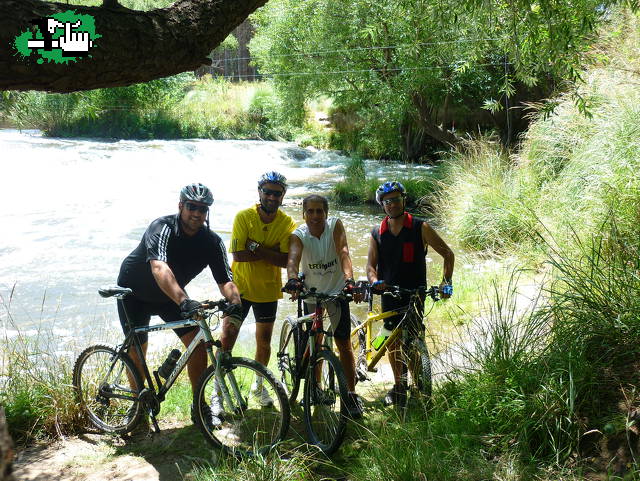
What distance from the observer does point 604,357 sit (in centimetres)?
384

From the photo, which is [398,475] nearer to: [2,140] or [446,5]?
[446,5]

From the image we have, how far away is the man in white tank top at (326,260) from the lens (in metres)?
4.87

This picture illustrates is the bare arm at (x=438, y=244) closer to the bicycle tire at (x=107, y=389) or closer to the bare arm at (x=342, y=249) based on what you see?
the bare arm at (x=342, y=249)

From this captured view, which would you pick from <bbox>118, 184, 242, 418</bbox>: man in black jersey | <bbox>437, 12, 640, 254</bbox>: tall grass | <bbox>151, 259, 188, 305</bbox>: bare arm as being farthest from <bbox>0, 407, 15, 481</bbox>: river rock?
<bbox>437, 12, 640, 254</bbox>: tall grass

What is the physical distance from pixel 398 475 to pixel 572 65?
147 inches

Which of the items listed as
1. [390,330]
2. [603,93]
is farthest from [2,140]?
[390,330]

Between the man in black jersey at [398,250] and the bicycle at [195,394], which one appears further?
the man in black jersey at [398,250]

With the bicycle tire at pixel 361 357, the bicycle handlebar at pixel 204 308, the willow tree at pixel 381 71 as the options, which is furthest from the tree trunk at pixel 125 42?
the willow tree at pixel 381 71

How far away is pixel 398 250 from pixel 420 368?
939 mm

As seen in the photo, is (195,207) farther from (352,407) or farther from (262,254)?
(352,407)

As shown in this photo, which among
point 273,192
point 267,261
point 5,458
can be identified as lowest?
point 267,261

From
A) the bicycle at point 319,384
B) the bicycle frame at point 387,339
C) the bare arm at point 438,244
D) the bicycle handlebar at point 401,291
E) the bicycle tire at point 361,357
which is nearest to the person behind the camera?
the bicycle at point 319,384

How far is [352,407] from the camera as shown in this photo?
443 centimetres

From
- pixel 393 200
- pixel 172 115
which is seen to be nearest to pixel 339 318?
pixel 393 200
